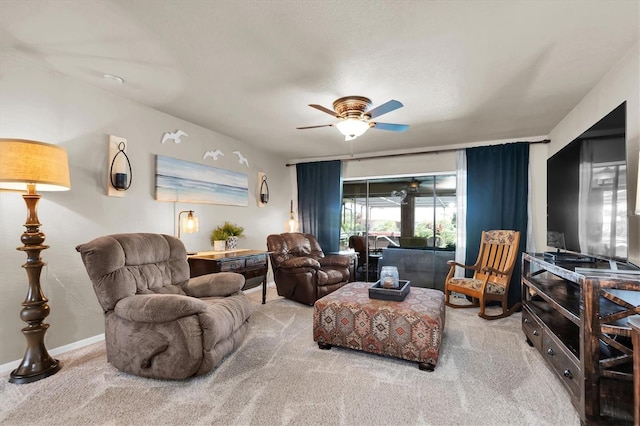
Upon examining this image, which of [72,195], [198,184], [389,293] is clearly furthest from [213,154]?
[389,293]

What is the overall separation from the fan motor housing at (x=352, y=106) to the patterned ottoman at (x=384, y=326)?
1720 mm

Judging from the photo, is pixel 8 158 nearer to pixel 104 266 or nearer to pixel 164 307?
pixel 104 266

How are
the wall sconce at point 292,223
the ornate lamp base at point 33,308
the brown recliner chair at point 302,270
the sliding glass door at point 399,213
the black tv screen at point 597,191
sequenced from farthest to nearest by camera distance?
the wall sconce at point 292,223 → the sliding glass door at point 399,213 → the brown recliner chair at point 302,270 → the ornate lamp base at point 33,308 → the black tv screen at point 597,191

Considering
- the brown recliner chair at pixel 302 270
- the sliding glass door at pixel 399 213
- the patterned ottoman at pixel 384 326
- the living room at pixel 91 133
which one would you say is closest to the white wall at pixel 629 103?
the living room at pixel 91 133

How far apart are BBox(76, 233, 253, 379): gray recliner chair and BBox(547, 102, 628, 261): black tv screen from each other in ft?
8.96

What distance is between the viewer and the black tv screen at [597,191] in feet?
6.49

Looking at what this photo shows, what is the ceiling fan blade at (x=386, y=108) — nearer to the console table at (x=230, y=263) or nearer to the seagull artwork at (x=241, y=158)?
the console table at (x=230, y=263)

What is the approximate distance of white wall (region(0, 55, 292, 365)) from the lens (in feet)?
7.88

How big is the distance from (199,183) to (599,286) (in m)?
3.94

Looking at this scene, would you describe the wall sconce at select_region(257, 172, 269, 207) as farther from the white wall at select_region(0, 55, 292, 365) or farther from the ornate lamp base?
the ornate lamp base

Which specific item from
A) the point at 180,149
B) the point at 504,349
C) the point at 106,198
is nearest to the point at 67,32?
the point at 106,198

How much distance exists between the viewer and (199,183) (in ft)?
13.2

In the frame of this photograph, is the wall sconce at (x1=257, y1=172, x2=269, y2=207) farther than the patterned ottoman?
Yes

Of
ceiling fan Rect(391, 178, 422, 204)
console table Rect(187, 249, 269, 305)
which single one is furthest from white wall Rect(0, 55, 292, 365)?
ceiling fan Rect(391, 178, 422, 204)
